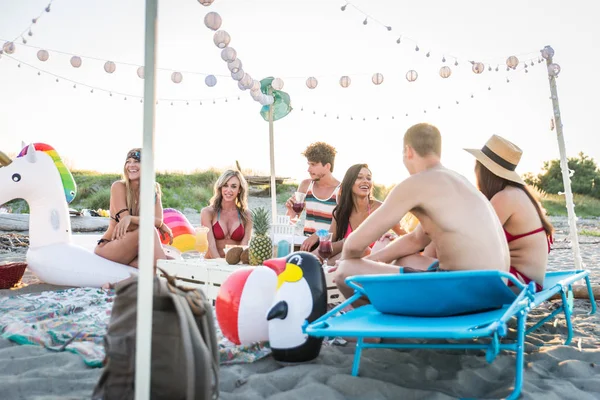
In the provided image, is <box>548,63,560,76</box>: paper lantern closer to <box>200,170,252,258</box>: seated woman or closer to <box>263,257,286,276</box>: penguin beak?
<box>200,170,252,258</box>: seated woman

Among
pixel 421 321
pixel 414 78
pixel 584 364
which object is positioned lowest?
pixel 584 364

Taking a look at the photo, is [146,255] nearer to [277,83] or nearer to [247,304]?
[247,304]

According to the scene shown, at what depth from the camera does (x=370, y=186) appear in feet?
14.8

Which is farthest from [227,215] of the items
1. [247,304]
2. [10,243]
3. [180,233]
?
[10,243]

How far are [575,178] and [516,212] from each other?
2482 centimetres

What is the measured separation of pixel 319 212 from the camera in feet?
16.8

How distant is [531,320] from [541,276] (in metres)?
0.63

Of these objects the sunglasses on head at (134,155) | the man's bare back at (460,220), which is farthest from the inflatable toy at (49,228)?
the man's bare back at (460,220)

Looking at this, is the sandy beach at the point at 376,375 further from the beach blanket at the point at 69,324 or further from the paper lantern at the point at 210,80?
the paper lantern at the point at 210,80

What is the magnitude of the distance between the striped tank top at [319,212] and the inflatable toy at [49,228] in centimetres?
168

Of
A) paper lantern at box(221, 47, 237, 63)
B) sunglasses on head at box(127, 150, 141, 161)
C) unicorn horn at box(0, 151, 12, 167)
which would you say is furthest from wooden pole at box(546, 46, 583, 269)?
unicorn horn at box(0, 151, 12, 167)

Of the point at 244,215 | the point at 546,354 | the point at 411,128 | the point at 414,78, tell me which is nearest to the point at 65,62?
the point at 244,215

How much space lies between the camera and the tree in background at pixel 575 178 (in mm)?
23950

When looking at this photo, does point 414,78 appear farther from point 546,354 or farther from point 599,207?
point 599,207
